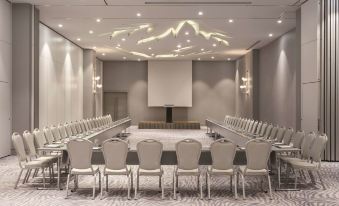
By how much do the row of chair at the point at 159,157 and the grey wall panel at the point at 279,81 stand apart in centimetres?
752

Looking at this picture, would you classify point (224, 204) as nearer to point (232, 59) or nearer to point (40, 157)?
point (40, 157)

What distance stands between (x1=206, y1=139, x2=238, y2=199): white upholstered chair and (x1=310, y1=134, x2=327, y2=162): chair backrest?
1642 millimetres

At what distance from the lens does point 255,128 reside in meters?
11.4

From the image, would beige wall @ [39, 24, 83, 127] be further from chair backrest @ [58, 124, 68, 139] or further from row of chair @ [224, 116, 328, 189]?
row of chair @ [224, 116, 328, 189]

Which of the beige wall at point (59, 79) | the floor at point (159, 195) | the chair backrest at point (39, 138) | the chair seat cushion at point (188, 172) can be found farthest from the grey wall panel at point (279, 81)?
the beige wall at point (59, 79)

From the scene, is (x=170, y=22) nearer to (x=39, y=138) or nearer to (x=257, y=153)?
(x=39, y=138)

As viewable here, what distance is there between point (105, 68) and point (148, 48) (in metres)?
6.66

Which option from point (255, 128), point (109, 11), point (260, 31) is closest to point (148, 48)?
point (260, 31)

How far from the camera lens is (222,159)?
596 centimetres

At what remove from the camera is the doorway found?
81.3 ft

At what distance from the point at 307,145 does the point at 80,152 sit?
398 centimetres

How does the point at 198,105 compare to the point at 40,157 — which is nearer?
the point at 40,157

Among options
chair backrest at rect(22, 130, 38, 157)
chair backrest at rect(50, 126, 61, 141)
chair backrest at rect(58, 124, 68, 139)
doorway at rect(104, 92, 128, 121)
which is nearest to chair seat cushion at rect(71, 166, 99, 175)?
chair backrest at rect(22, 130, 38, 157)

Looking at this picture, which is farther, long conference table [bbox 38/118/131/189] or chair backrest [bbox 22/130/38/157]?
chair backrest [bbox 22/130/38/157]
